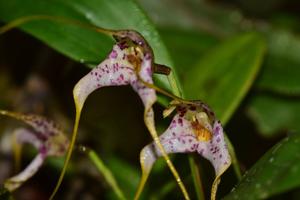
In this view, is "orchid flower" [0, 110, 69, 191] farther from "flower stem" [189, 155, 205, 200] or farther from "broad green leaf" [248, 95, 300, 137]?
"broad green leaf" [248, 95, 300, 137]

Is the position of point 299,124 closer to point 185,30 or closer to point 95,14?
point 185,30

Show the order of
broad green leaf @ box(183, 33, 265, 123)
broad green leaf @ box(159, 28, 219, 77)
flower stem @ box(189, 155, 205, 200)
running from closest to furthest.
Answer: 1. flower stem @ box(189, 155, 205, 200)
2. broad green leaf @ box(183, 33, 265, 123)
3. broad green leaf @ box(159, 28, 219, 77)

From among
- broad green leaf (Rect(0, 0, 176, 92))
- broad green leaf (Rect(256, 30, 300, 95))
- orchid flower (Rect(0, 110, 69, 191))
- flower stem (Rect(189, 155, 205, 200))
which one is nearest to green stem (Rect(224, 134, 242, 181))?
flower stem (Rect(189, 155, 205, 200))

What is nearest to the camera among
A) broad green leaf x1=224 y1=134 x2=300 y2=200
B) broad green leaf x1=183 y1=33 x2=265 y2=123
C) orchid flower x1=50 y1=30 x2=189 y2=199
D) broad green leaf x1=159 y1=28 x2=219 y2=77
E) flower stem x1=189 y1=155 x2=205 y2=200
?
broad green leaf x1=224 y1=134 x2=300 y2=200

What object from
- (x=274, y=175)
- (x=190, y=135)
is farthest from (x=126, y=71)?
(x=274, y=175)

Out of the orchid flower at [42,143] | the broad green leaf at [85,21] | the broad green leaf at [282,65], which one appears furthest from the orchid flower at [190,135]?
the broad green leaf at [282,65]

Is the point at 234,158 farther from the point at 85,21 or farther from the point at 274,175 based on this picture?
the point at 85,21

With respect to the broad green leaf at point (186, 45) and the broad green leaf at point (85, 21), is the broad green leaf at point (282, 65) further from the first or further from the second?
the broad green leaf at point (85, 21)
